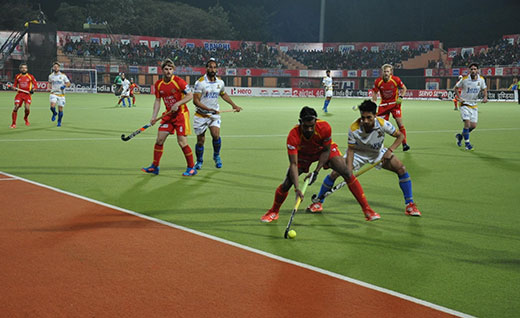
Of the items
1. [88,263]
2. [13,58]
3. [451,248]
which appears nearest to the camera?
[88,263]

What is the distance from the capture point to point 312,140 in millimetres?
6602

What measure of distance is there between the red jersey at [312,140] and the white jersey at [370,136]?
32.7 inches

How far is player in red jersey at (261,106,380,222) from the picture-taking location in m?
6.28

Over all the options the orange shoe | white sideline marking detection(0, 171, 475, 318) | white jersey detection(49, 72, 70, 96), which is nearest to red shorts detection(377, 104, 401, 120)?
the orange shoe

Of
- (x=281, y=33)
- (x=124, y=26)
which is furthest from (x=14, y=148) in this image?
(x=281, y=33)

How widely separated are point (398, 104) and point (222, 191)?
684 centimetres

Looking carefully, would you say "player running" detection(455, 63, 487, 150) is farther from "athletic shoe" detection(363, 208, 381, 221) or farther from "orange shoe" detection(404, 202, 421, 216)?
"athletic shoe" detection(363, 208, 381, 221)

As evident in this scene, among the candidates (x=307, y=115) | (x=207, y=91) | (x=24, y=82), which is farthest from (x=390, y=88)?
(x=24, y=82)

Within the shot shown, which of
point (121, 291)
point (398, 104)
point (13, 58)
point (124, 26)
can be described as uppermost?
point (124, 26)

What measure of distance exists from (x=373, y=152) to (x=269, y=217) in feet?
6.00

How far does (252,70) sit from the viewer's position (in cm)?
6675

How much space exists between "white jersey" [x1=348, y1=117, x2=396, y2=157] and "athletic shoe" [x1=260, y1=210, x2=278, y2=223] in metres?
1.51

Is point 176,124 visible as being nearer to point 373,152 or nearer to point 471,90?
point 373,152

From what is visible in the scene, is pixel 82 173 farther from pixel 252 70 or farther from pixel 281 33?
pixel 281 33
